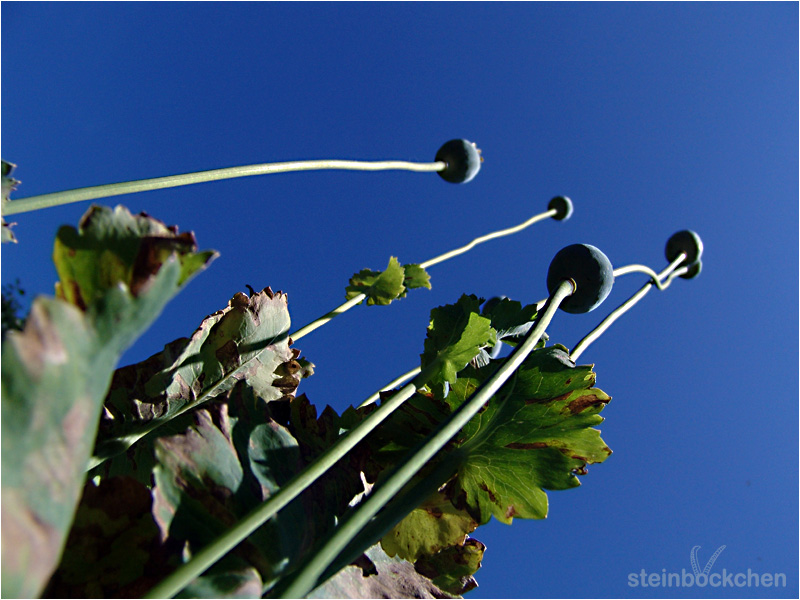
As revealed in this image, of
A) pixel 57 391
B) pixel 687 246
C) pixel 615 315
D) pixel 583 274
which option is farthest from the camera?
pixel 687 246

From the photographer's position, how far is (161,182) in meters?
0.70

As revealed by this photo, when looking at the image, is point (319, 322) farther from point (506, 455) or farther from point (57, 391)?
point (57, 391)

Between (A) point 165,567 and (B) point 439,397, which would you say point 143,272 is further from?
(B) point 439,397

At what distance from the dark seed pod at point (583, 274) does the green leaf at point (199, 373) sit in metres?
0.46

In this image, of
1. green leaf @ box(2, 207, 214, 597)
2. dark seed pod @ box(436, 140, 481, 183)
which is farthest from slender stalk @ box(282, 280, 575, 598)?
dark seed pod @ box(436, 140, 481, 183)

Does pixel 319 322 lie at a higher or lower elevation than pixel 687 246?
lower

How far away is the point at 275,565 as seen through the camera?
606 millimetres

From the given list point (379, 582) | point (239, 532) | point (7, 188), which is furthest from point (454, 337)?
point (7, 188)

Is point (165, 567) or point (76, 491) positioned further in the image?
point (165, 567)

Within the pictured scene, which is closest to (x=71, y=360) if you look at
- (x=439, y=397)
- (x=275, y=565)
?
(x=275, y=565)

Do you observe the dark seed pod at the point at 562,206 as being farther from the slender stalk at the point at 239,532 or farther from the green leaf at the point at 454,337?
the slender stalk at the point at 239,532

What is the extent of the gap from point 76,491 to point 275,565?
0.90 ft

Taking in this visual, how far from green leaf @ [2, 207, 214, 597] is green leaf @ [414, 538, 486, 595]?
58cm

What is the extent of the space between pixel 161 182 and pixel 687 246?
1886mm
